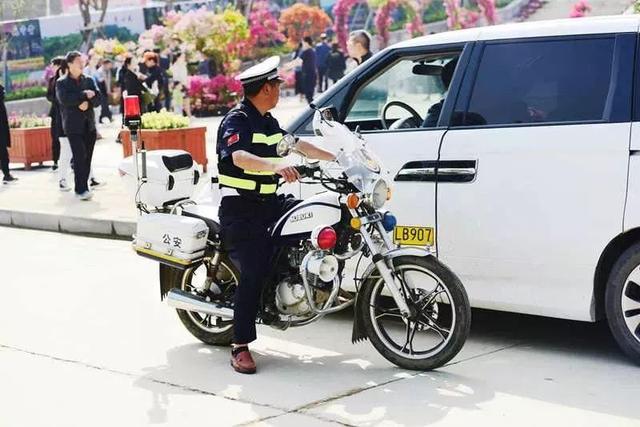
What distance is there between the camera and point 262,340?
6359 millimetres

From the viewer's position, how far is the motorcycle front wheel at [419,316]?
5.33 m

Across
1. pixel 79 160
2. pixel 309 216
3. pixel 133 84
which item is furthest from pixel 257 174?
pixel 133 84

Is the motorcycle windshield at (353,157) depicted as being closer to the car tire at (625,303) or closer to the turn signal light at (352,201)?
the turn signal light at (352,201)

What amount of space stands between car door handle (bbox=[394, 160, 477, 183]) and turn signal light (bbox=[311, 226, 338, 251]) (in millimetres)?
862

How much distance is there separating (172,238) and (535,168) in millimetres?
2018

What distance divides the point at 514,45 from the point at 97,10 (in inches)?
1130

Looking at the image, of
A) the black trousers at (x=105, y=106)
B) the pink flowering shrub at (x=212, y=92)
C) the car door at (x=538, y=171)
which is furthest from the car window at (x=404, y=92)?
the black trousers at (x=105, y=106)

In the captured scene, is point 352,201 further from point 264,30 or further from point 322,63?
A: point 264,30

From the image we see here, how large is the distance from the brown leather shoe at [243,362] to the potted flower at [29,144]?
40.4 ft

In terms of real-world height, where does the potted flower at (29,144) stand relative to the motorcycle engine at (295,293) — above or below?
below

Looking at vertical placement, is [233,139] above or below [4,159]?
above

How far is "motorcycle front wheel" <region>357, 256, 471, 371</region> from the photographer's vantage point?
5328 mm

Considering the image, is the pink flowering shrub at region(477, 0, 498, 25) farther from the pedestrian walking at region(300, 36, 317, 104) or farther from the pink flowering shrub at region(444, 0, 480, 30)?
the pedestrian walking at region(300, 36, 317, 104)

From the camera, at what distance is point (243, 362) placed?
5645 millimetres
